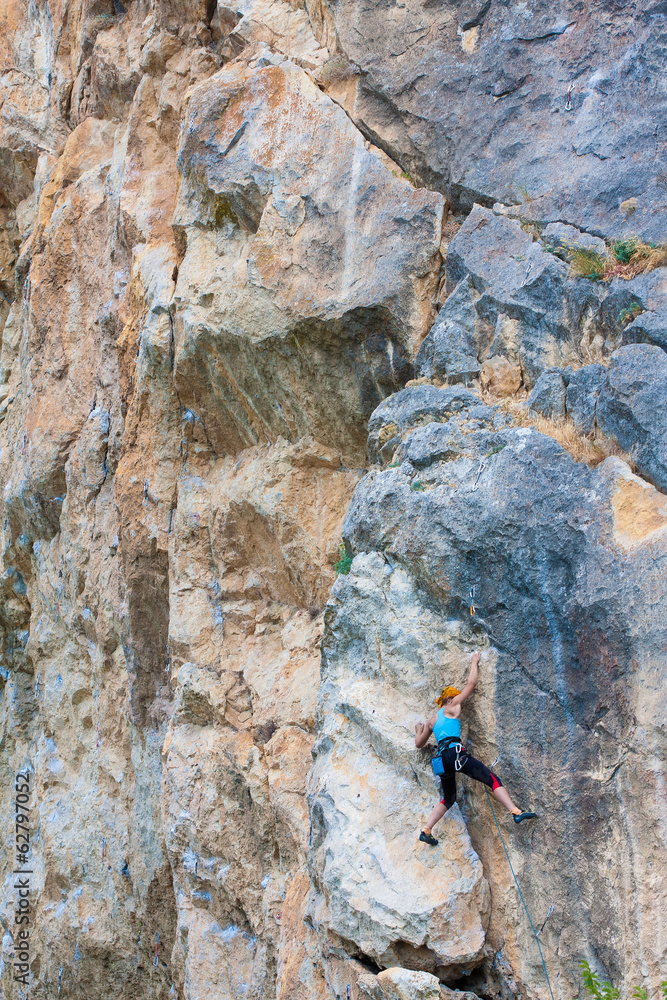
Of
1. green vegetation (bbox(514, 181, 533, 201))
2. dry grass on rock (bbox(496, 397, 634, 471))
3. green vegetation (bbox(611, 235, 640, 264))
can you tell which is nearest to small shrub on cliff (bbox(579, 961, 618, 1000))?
dry grass on rock (bbox(496, 397, 634, 471))

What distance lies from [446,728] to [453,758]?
20 cm

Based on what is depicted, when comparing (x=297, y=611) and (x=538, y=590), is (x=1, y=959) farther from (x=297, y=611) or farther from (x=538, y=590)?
(x=538, y=590)

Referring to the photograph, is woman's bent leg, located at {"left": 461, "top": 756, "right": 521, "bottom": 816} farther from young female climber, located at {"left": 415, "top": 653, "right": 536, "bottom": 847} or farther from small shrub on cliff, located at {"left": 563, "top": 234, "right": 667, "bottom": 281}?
small shrub on cliff, located at {"left": 563, "top": 234, "right": 667, "bottom": 281}

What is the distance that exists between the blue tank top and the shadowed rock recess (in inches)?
10.9

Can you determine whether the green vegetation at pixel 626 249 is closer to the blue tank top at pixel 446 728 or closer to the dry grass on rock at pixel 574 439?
the dry grass on rock at pixel 574 439

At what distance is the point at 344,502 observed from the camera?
8.87m

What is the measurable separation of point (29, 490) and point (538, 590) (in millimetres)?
9325

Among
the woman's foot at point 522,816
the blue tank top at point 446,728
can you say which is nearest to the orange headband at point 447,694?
the blue tank top at point 446,728

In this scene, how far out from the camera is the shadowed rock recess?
19.2ft

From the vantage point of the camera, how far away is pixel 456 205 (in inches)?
332

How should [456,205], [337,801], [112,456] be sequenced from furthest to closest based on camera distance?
[112,456], [456,205], [337,801]

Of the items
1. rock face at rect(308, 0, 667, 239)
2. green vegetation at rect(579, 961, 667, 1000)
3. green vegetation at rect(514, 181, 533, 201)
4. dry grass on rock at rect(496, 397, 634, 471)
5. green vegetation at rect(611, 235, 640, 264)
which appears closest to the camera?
green vegetation at rect(579, 961, 667, 1000)

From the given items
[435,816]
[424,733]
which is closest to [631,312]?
[424,733]

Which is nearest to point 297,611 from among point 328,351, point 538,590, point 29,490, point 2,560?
point 328,351
